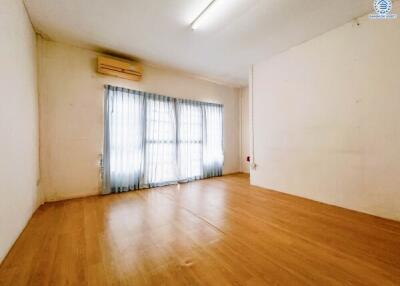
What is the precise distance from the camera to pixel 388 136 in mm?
2293

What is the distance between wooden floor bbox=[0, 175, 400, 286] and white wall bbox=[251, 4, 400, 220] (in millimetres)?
416

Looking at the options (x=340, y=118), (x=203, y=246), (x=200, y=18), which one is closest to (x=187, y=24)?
(x=200, y=18)

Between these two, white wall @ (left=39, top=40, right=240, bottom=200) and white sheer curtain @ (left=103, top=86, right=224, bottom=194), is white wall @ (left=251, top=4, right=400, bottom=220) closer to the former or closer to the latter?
white sheer curtain @ (left=103, top=86, right=224, bottom=194)

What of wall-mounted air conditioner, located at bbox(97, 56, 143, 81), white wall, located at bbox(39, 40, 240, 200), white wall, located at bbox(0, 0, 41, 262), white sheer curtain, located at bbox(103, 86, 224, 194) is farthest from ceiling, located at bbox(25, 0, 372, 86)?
white sheer curtain, located at bbox(103, 86, 224, 194)

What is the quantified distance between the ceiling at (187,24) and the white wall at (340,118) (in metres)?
0.37

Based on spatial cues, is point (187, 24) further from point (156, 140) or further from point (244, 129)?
point (244, 129)

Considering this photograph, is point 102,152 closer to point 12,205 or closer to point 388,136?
point 12,205

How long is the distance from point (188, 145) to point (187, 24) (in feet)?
8.57

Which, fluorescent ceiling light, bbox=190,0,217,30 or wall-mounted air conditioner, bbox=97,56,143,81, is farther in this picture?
wall-mounted air conditioner, bbox=97,56,143,81

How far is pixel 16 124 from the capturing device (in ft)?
6.37

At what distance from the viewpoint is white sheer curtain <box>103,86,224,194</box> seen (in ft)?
11.4

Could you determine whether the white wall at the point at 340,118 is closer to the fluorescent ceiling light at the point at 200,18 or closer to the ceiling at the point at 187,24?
the ceiling at the point at 187,24

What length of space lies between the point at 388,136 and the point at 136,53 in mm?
4228

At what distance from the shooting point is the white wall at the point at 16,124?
5.32 feet
